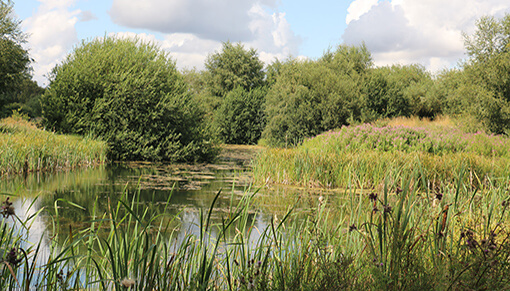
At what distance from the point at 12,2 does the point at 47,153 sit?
1728cm

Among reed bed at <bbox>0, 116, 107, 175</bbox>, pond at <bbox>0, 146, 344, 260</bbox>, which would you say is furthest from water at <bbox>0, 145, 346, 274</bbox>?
reed bed at <bbox>0, 116, 107, 175</bbox>

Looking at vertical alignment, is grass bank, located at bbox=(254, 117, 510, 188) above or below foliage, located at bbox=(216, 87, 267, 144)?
below

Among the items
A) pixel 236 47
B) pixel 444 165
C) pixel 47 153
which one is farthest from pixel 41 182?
pixel 236 47

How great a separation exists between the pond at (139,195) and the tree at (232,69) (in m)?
26.6

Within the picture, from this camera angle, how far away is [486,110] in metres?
21.1

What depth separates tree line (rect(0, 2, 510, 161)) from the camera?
56.4 ft

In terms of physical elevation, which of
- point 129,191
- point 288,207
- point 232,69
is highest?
point 232,69

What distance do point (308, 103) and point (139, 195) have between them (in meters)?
19.1

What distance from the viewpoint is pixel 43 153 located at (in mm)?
12172

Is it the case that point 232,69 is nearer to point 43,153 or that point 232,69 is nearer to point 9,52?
point 9,52

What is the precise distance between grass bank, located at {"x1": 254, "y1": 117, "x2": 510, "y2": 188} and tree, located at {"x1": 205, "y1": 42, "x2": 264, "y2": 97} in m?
25.8

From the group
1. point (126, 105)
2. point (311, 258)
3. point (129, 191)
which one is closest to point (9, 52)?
point (126, 105)

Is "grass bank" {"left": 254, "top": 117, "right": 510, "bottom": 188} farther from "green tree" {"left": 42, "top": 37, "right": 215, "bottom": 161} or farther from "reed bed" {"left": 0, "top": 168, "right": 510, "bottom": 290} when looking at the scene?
"green tree" {"left": 42, "top": 37, "right": 215, "bottom": 161}

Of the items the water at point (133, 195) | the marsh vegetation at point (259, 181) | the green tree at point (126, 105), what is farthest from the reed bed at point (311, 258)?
the green tree at point (126, 105)
